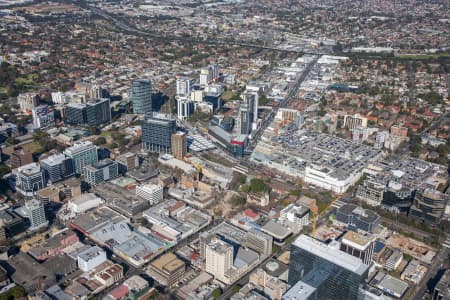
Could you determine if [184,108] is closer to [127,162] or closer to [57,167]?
[127,162]

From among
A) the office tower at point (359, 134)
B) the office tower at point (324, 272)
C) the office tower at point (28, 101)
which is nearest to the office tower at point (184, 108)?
the office tower at point (28, 101)

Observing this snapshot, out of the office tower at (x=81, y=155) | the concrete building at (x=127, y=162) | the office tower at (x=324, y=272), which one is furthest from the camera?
the concrete building at (x=127, y=162)

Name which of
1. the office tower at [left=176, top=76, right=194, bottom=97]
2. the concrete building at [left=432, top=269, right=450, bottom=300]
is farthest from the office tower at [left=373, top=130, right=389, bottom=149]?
the office tower at [left=176, top=76, right=194, bottom=97]

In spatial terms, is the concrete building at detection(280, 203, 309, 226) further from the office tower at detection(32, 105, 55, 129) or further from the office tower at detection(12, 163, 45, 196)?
the office tower at detection(32, 105, 55, 129)

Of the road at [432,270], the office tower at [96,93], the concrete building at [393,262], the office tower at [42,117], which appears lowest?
the road at [432,270]

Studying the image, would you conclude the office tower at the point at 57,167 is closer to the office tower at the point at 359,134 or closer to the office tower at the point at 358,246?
the office tower at the point at 358,246

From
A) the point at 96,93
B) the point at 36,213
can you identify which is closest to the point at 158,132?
the point at 36,213
